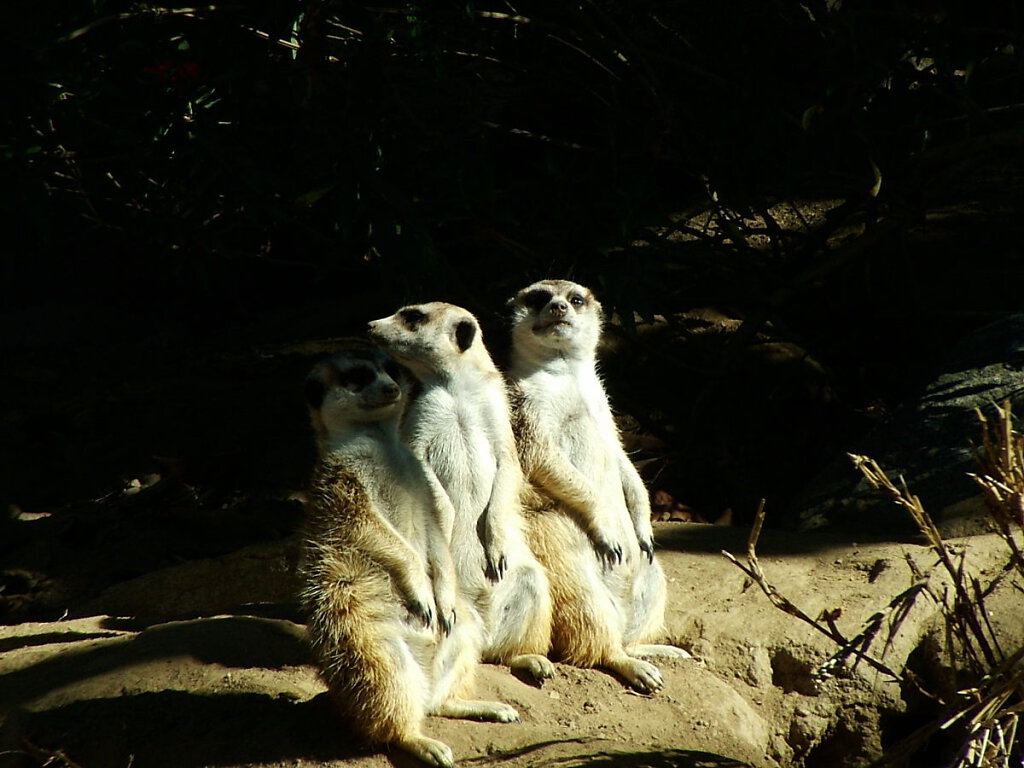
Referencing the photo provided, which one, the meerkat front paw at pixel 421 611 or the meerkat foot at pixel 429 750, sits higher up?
the meerkat front paw at pixel 421 611

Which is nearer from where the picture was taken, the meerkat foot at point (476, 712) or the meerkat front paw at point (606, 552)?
the meerkat foot at point (476, 712)

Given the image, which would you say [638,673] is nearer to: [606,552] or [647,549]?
[606,552]

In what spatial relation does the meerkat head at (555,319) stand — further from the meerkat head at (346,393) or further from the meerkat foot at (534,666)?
the meerkat foot at (534,666)

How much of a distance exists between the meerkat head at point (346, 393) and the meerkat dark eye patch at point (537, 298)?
1001mm

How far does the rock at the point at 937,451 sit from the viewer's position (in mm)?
4730

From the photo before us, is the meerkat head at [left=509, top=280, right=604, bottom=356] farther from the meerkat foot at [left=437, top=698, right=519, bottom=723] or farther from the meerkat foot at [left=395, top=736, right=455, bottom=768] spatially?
the meerkat foot at [left=395, top=736, right=455, bottom=768]

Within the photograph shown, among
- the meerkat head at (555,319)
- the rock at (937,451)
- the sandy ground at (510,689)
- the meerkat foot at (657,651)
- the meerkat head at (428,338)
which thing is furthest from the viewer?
the rock at (937,451)

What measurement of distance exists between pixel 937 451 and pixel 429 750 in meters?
3.03

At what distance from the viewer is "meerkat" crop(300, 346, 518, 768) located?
9.22 feet

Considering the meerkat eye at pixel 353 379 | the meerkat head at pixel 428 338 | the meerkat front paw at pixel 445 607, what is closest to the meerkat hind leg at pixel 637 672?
the meerkat front paw at pixel 445 607

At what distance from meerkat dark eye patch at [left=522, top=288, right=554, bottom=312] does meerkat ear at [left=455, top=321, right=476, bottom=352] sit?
36 cm

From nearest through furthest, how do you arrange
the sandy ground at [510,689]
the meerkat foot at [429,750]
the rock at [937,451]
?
the meerkat foot at [429,750] < the sandy ground at [510,689] < the rock at [937,451]

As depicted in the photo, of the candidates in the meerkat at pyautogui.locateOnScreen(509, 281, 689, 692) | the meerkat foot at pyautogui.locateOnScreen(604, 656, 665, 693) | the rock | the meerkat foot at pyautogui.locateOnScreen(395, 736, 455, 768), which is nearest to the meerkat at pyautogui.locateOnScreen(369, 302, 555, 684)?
the meerkat at pyautogui.locateOnScreen(509, 281, 689, 692)

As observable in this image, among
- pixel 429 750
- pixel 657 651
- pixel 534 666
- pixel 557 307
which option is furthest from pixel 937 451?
pixel 429 750
